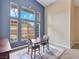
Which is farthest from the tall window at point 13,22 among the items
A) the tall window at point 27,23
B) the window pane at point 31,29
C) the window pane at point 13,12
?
the window pane at point 31,29

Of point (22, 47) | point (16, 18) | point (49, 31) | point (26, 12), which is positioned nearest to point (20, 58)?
point (22, 47)

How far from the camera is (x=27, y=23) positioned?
239 inches

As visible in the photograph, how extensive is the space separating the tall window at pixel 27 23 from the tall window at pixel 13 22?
17.1 inches

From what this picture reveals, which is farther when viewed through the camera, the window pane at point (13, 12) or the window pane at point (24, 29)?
the window pane at point (24, 29)

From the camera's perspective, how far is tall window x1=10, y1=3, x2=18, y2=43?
5020 millimetres

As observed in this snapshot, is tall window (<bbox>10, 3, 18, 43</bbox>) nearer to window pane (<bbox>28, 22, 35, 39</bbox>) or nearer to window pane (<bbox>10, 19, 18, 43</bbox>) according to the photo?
window pane (<bbox>10, 19, 18, 43</bbox>)

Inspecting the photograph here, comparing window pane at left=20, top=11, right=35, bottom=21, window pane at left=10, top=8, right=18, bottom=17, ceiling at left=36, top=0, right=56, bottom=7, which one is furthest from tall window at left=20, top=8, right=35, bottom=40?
ceiling at left=36, top=0, right=56, bottom=7

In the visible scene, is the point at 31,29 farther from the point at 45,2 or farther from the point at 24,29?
the point at 45,2

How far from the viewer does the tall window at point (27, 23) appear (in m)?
5.69

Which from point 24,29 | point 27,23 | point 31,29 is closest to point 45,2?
point 27,23

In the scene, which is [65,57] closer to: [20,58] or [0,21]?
[20,58]

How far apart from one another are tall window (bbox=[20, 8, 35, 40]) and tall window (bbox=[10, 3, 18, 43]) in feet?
1.43

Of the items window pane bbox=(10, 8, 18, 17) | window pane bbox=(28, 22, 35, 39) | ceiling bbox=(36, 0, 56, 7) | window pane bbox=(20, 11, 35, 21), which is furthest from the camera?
ceiling bbox=(36, 0, 56, 7)

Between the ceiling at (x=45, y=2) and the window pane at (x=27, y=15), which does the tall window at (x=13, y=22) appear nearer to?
the window pane at (x=27, y=15)
